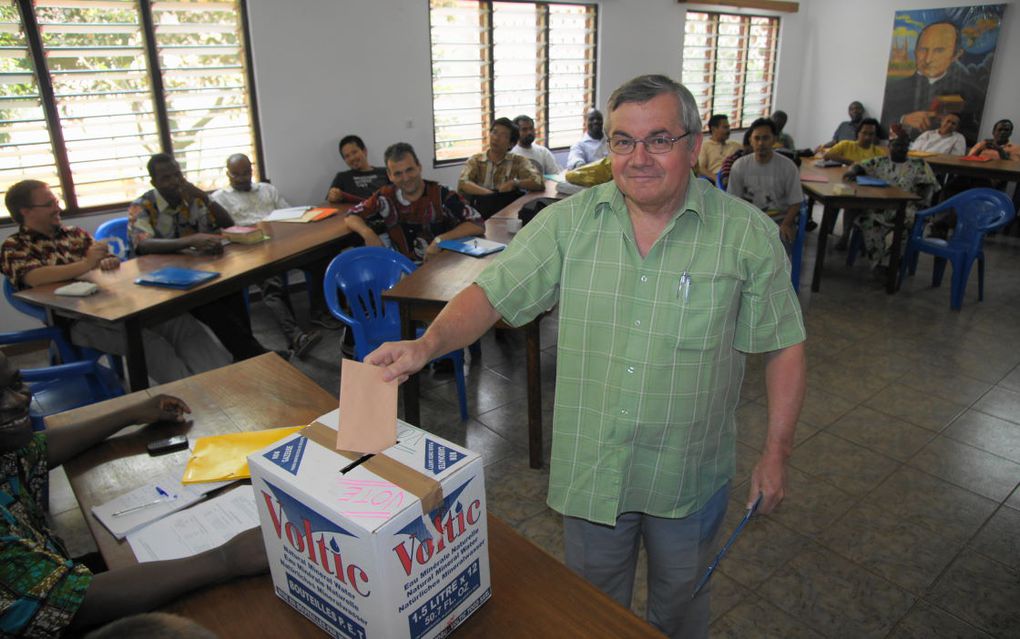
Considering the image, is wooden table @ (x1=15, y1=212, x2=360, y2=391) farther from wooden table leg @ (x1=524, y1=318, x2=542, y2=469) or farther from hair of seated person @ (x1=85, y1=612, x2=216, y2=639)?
hair of seated person @ (x1=85, y1=612, x2=216, y2=639)

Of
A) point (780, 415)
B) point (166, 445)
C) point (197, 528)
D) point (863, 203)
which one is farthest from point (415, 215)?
point (863, 203)

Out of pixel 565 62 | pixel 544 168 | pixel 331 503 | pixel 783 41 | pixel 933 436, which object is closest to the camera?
pixel 331 503

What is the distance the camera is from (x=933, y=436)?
3.28 metres

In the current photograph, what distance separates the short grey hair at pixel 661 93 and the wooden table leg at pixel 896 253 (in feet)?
15.2

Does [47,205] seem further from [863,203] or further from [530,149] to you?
[863,203]

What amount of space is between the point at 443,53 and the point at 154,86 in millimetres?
2654

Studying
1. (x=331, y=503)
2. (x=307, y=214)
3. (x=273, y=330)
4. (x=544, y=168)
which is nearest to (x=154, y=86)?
(x=307, y=214)

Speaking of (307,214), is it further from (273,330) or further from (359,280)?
(359,280)

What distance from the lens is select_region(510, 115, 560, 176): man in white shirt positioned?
6.70 metres

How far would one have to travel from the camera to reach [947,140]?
813 cm

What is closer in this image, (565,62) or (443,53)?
(443,53)

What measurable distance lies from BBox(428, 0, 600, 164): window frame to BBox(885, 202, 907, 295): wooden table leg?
3.84 meters

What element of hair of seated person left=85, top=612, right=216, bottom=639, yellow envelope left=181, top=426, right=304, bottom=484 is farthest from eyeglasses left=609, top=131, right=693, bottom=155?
Answer: hair of seated person left=85, top=612, right=216, bottom=639

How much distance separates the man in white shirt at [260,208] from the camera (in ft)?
15.3
